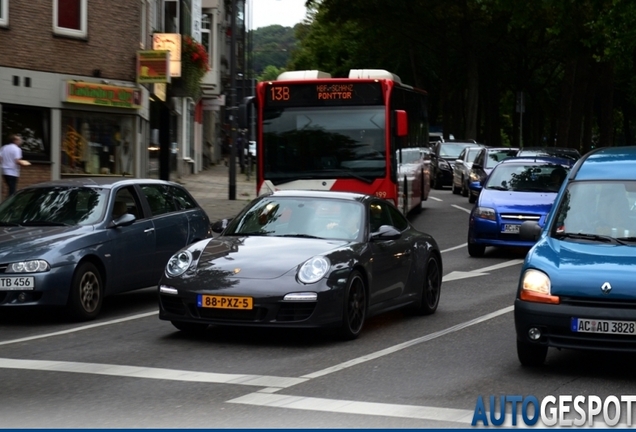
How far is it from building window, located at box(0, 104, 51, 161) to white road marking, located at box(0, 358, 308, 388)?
1879 centimetres

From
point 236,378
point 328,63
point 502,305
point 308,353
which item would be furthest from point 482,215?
point 328,63

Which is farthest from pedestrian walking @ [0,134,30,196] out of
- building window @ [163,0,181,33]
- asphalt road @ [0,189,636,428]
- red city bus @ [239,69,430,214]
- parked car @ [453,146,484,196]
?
building window @ [163,0,181,33]

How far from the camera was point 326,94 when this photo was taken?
2208 centimetres

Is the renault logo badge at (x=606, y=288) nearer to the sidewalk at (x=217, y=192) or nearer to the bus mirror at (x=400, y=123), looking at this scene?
the bus mirror at (x=400, y=123)

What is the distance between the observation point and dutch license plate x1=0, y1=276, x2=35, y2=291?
1220 cm

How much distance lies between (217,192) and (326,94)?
18231 millimetres

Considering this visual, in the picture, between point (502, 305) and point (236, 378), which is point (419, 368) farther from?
point (502, 305)

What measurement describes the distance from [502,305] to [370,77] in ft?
31.5

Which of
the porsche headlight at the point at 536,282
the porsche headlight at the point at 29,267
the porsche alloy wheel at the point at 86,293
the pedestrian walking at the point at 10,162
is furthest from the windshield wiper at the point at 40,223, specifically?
the pedestrian walking at the point at 10,162

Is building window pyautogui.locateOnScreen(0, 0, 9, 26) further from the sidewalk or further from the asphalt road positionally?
the asphalt road

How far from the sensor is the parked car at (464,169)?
1516 inches

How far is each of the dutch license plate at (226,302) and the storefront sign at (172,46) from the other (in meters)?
25.2

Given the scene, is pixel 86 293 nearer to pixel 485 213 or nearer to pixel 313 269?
pixel 313 269

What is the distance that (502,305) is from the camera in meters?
13.9
